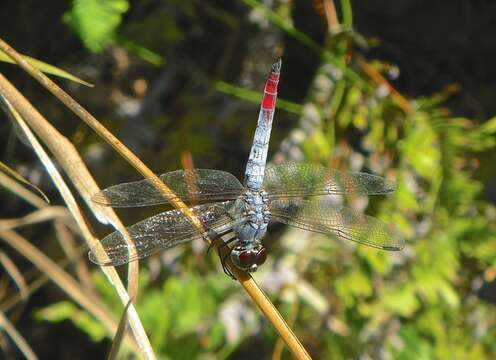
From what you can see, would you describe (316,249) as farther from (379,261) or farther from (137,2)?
(137,2)

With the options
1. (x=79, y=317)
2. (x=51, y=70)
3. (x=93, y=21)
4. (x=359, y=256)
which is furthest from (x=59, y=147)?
(x=359, y=256)

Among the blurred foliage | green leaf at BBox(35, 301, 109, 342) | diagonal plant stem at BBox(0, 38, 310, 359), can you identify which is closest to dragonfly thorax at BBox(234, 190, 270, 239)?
diagonal plant stem at BBox(0, 38, 310, 359)

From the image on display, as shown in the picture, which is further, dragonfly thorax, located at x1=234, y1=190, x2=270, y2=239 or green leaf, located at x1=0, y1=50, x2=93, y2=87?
dragonfly thorax, located at x1=234, y1=190, x2=270, y2=239

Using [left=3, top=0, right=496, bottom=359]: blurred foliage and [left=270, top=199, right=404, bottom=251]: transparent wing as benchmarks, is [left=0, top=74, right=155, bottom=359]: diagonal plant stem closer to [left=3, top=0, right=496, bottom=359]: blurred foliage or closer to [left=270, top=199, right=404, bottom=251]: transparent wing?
[left=270, top=199, right=404, bottom=251]: transparent wing

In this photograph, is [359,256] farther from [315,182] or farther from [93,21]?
[93,21]

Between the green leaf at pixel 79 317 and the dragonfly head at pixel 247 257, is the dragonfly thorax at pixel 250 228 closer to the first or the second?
the dragonfly head at pixel 247 257
